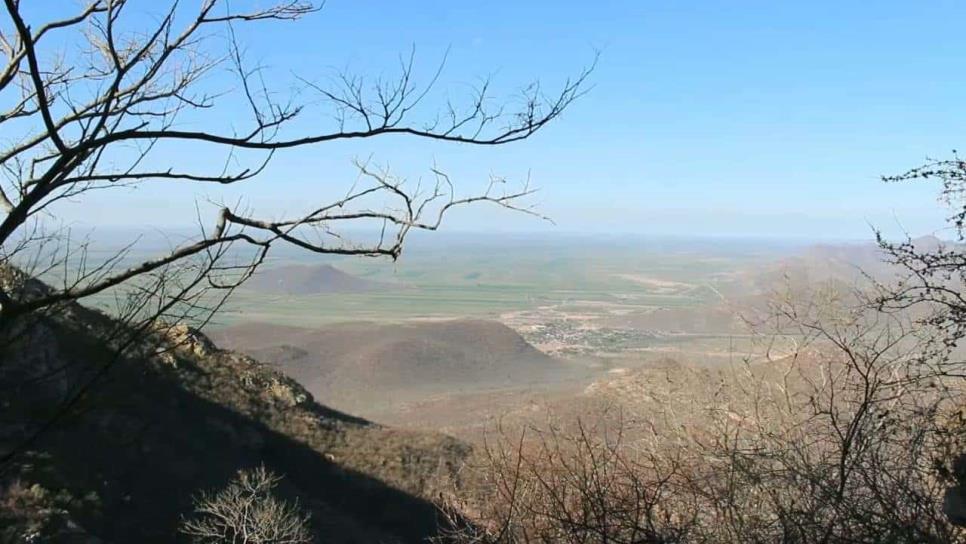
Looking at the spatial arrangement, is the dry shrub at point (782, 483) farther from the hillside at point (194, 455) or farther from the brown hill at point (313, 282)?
the brown hill at point (313, 282)

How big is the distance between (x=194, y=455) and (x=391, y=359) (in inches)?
1726

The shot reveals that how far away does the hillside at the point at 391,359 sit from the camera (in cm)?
5794

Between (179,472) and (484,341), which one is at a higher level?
(179,472)

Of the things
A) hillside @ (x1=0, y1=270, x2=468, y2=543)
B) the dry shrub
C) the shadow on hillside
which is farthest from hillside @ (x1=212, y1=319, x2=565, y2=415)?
the dry shrub

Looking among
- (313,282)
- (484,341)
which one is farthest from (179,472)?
(313,282)

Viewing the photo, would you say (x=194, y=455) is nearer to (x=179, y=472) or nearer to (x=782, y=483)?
(x=179, y=472)

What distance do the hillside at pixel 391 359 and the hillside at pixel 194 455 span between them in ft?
78.3

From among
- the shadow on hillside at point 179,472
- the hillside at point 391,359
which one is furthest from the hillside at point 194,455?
the hillside at point 391,359

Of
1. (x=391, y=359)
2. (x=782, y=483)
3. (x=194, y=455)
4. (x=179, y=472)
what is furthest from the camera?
(x=391, y=359)

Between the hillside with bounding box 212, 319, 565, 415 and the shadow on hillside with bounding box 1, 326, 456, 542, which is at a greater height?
the shadow on hillside with bounding box 1, 326, 456, 542

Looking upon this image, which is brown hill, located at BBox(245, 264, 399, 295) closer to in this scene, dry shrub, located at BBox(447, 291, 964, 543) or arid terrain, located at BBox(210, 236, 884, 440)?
arid terrain, located at BBox(210, 236, 884, 440)

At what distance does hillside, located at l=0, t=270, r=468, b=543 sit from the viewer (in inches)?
490

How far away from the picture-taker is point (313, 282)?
137 meters

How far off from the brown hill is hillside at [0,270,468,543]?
9663cm
